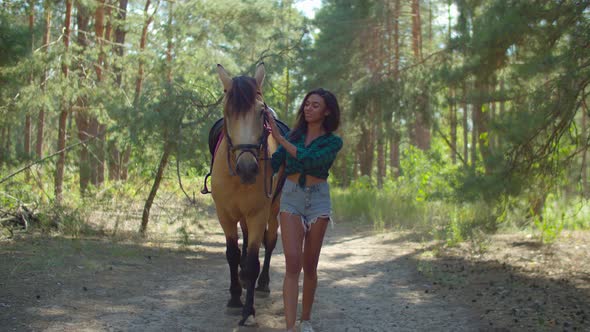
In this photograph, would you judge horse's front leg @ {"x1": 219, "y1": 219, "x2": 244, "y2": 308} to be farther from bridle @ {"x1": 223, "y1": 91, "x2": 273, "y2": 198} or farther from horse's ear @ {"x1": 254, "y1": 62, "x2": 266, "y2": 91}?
horse's ear @ {"x1": 254, "y1": 62, "x2": 266, "y2": 91}

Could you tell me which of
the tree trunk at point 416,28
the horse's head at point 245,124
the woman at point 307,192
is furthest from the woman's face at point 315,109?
the tree trunk at point 416,28

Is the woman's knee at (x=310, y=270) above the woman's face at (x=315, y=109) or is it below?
below

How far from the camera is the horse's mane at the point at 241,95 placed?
410 centimetres

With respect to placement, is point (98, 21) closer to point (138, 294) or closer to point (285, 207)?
point (138, 294)

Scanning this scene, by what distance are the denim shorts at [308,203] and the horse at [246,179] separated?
0.28m

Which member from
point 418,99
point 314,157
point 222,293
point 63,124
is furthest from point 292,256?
point 63,124

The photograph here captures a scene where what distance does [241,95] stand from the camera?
4121 millimetres

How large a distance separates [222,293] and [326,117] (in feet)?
8.52

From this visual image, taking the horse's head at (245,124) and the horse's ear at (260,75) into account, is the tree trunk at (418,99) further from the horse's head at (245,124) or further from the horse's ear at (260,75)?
the horse's head at (245,124)

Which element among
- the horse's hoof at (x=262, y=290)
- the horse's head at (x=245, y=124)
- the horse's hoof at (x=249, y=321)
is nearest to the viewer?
the horse's head at (x=245, y=124)

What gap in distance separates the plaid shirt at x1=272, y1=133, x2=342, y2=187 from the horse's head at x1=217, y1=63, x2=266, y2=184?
27cm

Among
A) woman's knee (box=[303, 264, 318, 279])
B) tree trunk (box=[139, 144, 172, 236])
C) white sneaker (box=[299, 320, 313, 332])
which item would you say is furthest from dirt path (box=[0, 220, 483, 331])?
tree trunk (box=[139, 144, 172, 236])

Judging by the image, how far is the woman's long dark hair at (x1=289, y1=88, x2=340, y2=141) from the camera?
4.02 meters

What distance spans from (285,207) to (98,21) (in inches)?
402
